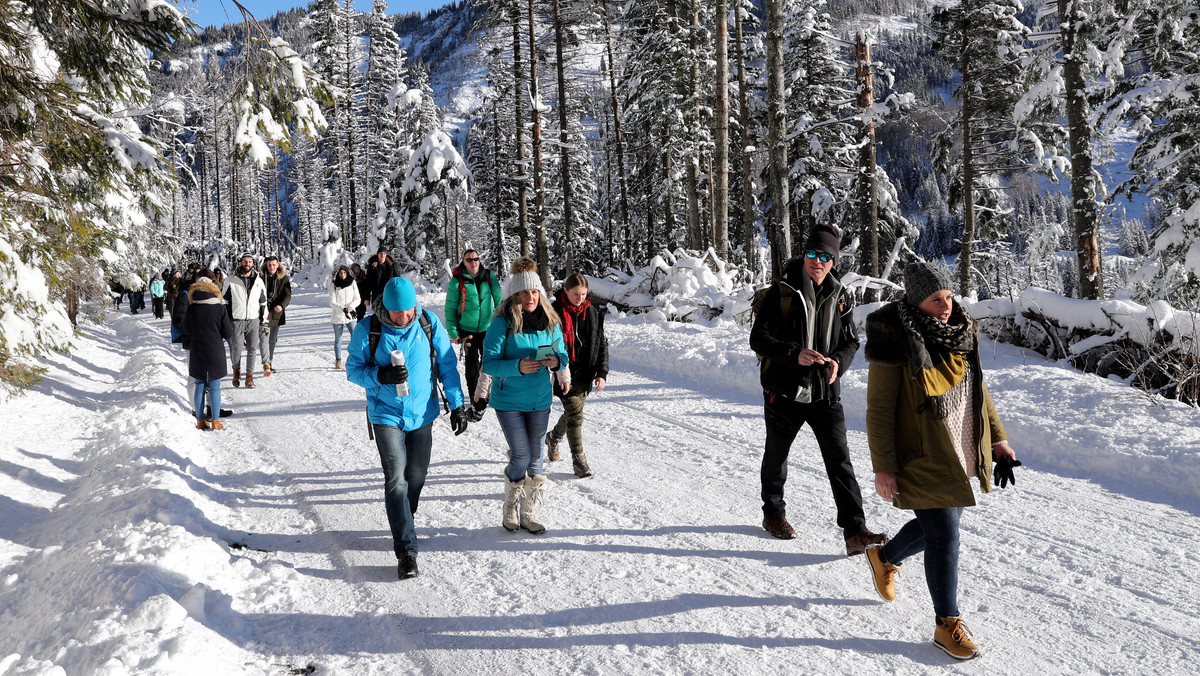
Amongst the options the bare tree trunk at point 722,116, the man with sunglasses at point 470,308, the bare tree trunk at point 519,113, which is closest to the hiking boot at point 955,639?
the man with sunglasses at point 470,308

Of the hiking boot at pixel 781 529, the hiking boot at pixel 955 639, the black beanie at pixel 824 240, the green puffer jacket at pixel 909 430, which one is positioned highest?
the black beanie at pixel 824 240

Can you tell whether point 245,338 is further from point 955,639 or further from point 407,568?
point 955,639

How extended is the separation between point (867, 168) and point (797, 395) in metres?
18.1

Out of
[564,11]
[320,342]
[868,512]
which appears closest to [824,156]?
[564,11]

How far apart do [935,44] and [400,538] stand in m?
22.8

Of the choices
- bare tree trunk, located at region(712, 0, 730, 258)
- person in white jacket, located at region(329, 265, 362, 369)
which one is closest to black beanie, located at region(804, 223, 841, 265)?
person in white jacket, located at region(329, 265, 362, 369)

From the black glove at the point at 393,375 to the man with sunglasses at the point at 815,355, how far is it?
7.81ft

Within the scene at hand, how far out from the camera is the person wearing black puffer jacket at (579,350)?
6.02m

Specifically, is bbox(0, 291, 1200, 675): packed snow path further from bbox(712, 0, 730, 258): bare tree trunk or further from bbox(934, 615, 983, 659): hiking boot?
bbox(712, 0, 730, 258): bare tree trunk

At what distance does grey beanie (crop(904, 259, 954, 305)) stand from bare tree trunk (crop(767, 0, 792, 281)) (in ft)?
26.0

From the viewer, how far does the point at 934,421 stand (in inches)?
127

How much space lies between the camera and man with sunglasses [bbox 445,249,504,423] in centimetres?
758

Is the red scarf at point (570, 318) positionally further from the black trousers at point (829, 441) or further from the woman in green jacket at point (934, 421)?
the woman in green jacket at point (934, 421)

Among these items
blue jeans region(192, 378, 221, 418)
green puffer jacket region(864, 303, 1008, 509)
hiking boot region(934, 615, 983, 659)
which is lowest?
hiking boot region(934, 615, 983, 659)
